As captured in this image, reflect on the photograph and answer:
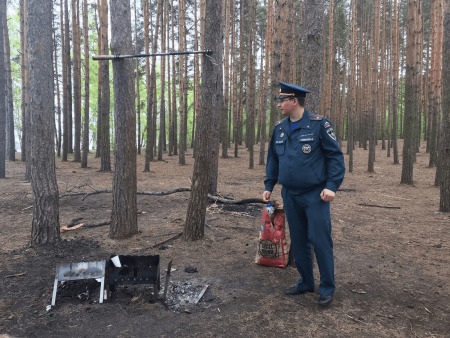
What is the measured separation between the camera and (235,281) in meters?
3.95

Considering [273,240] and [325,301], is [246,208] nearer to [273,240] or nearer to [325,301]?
[273,240]

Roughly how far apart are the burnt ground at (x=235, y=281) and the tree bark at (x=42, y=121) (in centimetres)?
40

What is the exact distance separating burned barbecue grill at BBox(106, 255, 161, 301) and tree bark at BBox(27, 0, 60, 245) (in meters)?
2.07

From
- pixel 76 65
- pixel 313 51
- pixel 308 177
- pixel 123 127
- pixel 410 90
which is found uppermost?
pixel 76 65

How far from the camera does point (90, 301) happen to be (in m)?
3.42

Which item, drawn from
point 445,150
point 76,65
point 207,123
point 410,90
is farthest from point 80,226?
point 76,65

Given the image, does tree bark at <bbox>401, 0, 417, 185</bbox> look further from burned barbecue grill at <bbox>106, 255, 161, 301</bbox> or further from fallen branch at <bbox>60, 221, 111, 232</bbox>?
burned barbecue grill at <bbox>106, 255, 161, 301</bbox>

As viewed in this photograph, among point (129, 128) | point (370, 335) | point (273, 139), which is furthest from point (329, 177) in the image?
point (129, 128)

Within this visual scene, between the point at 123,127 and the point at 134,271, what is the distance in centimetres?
245

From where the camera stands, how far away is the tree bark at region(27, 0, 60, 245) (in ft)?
15.6

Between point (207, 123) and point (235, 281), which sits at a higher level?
point (207, 123)

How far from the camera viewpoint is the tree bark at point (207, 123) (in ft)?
16.8

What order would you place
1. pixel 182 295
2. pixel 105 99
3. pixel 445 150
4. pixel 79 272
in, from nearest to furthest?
1. pixel 79 272
2. pixel 182 295
3. pixel 445 150
4. pixel 105 99

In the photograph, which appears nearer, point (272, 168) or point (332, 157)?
point (332, 157)
